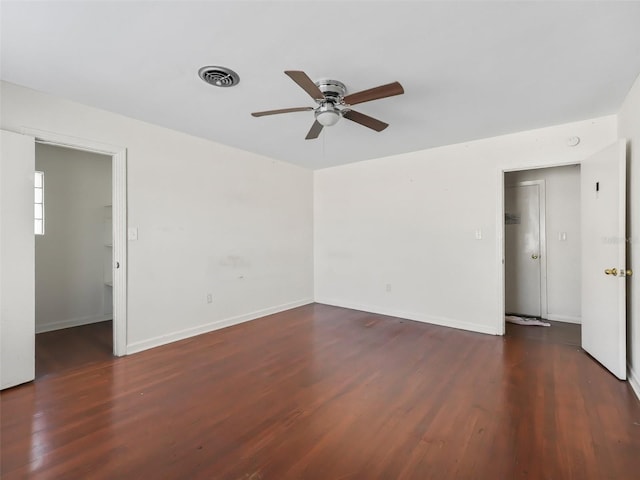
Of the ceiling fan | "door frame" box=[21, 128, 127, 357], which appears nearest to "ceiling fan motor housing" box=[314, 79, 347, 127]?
the ceiling fan

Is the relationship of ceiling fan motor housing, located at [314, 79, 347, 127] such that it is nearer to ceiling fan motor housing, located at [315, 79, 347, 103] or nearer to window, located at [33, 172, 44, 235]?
ceiling fan motor housing, located at [315, 79, 347, 103]

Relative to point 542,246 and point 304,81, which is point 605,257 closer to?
point 542,246

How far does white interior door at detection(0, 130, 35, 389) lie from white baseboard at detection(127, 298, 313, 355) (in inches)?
32.4

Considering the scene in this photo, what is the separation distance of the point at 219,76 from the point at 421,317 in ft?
12.3

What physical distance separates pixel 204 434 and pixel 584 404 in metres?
2.61

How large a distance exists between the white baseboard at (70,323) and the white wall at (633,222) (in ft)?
19.6

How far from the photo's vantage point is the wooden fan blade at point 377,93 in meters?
1.96

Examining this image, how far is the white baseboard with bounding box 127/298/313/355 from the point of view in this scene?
319 centimetres

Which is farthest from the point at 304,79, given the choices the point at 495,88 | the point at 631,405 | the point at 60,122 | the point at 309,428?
the point at 631,405

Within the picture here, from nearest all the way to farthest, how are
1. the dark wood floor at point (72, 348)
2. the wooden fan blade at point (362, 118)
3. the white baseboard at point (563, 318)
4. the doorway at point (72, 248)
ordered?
the wooden fan blade at point (362, 118)
the dark wood floor at point (72, 348)
the doorway at point (72, 248)
the white baseboard at point (563, 318)

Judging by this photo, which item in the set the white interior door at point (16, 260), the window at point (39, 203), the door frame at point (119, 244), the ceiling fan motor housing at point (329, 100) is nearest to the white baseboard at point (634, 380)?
the ceiling fan motor housing at point (329, 100)

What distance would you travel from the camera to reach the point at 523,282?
4.55 metres

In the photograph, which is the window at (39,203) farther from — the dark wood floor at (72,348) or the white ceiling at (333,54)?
the white ceiling at (333,54)

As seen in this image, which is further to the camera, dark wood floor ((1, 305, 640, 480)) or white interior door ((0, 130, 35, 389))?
white interior door ((0, 130, 35, 389))
